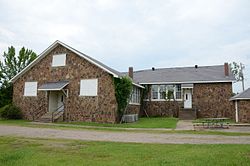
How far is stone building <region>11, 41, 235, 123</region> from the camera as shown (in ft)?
78.5

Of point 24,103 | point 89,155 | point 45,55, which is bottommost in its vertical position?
point 89,155

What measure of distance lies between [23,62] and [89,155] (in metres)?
36.0

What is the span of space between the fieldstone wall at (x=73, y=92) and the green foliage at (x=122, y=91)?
0.50 metres

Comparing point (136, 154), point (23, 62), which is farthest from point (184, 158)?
point (23, 62)

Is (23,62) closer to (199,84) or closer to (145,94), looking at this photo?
(145,94)

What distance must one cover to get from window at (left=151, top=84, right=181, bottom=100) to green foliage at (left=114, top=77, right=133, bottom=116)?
8.81 meters

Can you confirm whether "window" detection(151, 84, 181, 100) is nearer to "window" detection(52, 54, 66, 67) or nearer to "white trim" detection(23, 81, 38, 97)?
"window" detection(52, 54, 66, 67)

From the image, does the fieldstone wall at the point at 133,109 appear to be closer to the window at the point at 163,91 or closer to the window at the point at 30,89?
the window at the point at 163,91

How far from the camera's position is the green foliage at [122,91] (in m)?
23.5

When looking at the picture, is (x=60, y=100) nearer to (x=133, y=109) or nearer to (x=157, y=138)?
(x=133, y=109)

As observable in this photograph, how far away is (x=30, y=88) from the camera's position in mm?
27406

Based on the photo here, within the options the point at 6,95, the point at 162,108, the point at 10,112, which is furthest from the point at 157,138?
the point at 6,95

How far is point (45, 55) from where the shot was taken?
1069 inches

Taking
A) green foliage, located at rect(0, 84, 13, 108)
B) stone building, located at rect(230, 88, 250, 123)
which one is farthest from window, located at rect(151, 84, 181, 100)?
green foliage, located at rect(0, 84, 13, 108)
